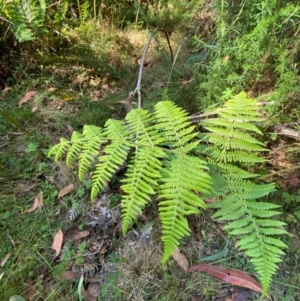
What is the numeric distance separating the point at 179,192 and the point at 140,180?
175 mm

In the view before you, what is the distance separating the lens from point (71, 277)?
1794 mm

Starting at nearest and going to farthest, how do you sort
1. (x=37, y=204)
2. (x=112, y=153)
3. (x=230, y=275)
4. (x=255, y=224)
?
(x=255, y=224), (x=112, y=153), (x=230, y=275), (x=37, y=204)

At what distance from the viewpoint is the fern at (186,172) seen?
1371mm

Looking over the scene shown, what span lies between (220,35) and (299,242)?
111 centimetres

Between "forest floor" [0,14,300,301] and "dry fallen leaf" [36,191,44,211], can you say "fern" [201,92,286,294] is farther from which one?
"dry fallen leaf" [36,191,44,211]

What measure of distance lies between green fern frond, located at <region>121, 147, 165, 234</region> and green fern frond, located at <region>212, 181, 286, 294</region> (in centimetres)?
29

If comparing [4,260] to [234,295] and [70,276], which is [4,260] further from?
[234,295]

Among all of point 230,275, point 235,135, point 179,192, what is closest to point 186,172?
point 179,192

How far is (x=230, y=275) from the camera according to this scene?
164 cm

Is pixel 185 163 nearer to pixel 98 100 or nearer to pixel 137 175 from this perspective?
pixel 137 175

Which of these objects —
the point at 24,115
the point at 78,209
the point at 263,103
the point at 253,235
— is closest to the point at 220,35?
the point at 263,103

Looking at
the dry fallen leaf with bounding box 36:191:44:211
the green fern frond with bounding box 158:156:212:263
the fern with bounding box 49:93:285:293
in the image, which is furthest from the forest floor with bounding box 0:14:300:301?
the green fern frond with bounding box 158:156:212:263

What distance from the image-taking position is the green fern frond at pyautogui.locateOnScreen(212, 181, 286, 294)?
1297mm

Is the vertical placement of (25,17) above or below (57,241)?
above
